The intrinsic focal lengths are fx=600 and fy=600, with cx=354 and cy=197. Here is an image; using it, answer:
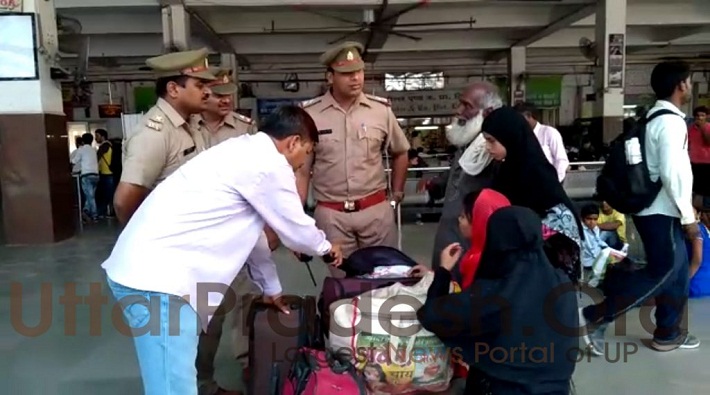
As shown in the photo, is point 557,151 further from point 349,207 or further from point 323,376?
point 323,376

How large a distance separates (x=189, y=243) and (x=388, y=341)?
0.82m

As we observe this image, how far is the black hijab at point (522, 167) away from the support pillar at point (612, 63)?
6906 millimetres

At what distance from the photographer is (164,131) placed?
2.11 meters

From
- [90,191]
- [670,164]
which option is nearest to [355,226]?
[670,164]

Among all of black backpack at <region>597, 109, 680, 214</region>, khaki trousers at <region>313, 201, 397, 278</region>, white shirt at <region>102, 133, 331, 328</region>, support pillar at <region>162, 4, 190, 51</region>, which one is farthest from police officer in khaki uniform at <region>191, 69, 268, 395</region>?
support pillar at <region>162, 4, 190, 51</region>

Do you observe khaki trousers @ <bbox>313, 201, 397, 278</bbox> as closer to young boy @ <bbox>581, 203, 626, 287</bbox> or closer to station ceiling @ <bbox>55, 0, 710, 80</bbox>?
young boy @ <bbox>581, 203, 626, 287</bbox>

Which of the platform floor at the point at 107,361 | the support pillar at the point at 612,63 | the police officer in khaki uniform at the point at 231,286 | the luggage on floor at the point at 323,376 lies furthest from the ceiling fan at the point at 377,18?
the luggage on floor at the point at 323,376

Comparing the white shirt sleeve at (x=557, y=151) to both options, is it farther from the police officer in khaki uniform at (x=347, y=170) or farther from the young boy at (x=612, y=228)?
the police officer in khaki uniform at (x=347, y=170)

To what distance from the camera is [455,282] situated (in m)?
2.31

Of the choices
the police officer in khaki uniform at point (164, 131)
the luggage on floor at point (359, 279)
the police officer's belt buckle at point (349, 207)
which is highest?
the police officer in khaki uniform at point (164, 131)

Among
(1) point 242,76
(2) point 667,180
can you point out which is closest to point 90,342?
(2) point 667,180

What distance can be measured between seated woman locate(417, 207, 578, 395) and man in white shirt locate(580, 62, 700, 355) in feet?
3.22

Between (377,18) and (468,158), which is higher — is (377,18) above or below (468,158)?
above

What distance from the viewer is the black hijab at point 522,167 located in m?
2.31
